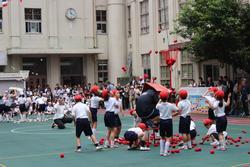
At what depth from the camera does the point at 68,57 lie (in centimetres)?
4284

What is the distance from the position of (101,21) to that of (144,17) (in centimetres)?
630

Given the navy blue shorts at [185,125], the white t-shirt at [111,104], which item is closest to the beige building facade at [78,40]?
the white t-shirt at [111,104]

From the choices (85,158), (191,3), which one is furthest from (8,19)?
(85,158)

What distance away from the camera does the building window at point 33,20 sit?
41062 millimetres

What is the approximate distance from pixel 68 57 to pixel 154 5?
10209 millimetres

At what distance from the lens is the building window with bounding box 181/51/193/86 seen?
3253 cm

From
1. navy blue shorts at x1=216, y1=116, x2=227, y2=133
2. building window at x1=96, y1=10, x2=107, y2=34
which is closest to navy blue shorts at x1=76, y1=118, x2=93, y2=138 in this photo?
navy blue shorts at x1=216, y1=116, x2=227, y2=133

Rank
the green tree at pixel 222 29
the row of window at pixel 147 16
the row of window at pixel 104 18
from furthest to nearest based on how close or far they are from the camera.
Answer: the row of window at pixel 104 18 → the row of window at pixel 147 16 → the green tree at pixel 222 29

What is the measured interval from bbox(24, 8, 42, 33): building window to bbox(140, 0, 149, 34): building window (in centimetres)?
903

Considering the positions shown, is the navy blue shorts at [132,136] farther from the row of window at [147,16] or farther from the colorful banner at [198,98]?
the row of window at [147,16]

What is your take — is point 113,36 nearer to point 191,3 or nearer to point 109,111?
point 191,3

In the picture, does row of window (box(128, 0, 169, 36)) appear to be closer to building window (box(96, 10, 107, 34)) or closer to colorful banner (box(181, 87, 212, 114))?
building window (box(96, 10, 107, 34))

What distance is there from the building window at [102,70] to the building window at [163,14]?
879 centimetres

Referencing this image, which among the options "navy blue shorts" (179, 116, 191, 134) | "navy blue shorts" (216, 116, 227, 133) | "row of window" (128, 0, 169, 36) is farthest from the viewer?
"row of window" (128, 0, 169, 36)
